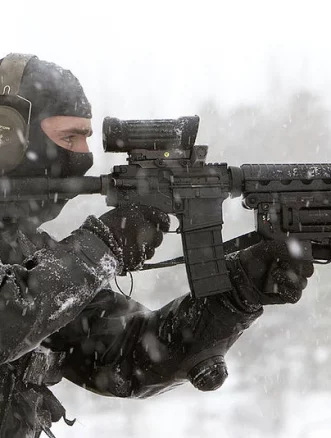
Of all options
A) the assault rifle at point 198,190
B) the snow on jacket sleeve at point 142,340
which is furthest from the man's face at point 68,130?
the snow on jacket sleeve at point 142,340

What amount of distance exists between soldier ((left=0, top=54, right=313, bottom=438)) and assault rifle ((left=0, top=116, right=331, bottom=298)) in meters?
0.06

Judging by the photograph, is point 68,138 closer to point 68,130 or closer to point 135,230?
point 68,130

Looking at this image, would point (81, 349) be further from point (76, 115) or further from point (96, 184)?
point (76, 115)

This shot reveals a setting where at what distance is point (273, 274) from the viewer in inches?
80.9

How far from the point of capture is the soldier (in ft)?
5.51

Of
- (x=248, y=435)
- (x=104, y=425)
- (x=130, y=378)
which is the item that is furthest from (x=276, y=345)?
(x=130, y=378)

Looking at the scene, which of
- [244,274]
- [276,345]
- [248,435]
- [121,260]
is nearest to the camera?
[121,260]

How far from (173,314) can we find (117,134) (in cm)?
65

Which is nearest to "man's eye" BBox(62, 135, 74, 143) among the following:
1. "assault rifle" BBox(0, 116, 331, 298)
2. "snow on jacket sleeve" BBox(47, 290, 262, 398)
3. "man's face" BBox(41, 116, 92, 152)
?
"man's face" BBox(41, 116, 92, 152)

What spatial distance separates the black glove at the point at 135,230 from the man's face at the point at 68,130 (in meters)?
0.31

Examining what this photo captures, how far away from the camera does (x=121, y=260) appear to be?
71.5 inches

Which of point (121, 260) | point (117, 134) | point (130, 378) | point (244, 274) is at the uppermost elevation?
point (117, 134)

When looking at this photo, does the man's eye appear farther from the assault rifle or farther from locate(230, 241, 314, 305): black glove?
locate(230, 241, 314, 305): black glove

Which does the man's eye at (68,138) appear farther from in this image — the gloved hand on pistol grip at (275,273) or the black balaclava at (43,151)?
the gloved hand on pistol grip at (275,273)
